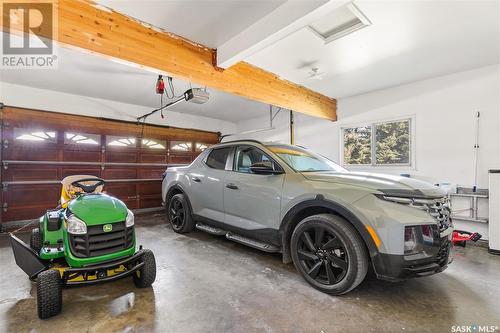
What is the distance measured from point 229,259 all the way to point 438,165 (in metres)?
4.17

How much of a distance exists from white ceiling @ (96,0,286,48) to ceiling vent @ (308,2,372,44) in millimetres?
648

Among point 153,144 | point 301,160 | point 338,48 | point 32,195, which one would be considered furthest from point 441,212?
point 32,195

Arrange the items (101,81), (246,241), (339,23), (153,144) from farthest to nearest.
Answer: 1. (153,144)
2. (101,81)
3. (246,241)
4. (339,23)

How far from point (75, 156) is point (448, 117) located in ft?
25.4

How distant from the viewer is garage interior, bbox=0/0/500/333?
1.96m

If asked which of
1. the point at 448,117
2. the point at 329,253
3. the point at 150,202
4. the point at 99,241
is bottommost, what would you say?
the point at 150,202

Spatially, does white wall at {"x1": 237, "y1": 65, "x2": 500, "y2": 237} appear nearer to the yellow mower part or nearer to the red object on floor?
the red object on floor

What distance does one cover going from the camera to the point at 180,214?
405 centimetres

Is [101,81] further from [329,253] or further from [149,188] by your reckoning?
[329,253]

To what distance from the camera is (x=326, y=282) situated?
219 cm

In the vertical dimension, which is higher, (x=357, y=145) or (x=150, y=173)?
(x=357, y=145)

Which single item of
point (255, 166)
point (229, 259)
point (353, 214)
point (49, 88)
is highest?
point (49, 88)

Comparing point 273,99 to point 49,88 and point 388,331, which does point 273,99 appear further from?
point 49,88

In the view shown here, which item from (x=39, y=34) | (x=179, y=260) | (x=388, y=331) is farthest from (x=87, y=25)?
(x=388, y=331)
